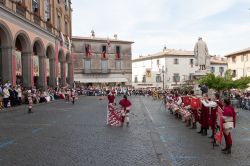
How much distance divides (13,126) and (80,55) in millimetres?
63080

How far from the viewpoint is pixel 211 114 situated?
471 inches

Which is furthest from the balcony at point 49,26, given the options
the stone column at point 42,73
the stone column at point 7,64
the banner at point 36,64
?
the stone column at point 7,64

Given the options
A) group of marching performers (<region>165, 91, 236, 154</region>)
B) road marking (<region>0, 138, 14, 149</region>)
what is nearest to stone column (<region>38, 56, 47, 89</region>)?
group of marching performers (<region>165, 91, 236, 154</region>)

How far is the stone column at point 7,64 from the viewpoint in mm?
27625

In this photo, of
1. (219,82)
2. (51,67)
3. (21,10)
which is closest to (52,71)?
(51,67)

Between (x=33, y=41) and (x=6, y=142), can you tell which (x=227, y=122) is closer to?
(x=6, y=142)

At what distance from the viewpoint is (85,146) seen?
10516 mm

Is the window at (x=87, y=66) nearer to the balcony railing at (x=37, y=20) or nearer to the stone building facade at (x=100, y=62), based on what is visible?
the stone building facade at (x=100, y=62)

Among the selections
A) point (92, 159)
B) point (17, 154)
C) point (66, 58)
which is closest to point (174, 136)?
point (92, 159)

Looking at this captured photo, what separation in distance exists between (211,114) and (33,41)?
80.4ft

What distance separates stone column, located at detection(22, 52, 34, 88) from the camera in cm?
3238

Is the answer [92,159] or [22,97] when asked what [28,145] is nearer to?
[92,159]

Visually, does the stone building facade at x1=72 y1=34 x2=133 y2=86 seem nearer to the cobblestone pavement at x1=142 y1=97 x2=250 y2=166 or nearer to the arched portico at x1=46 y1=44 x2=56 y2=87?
the arched portico at x1=46 y1=44 x2=56 y2=87

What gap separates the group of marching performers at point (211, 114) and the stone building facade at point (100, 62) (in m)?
58.5
